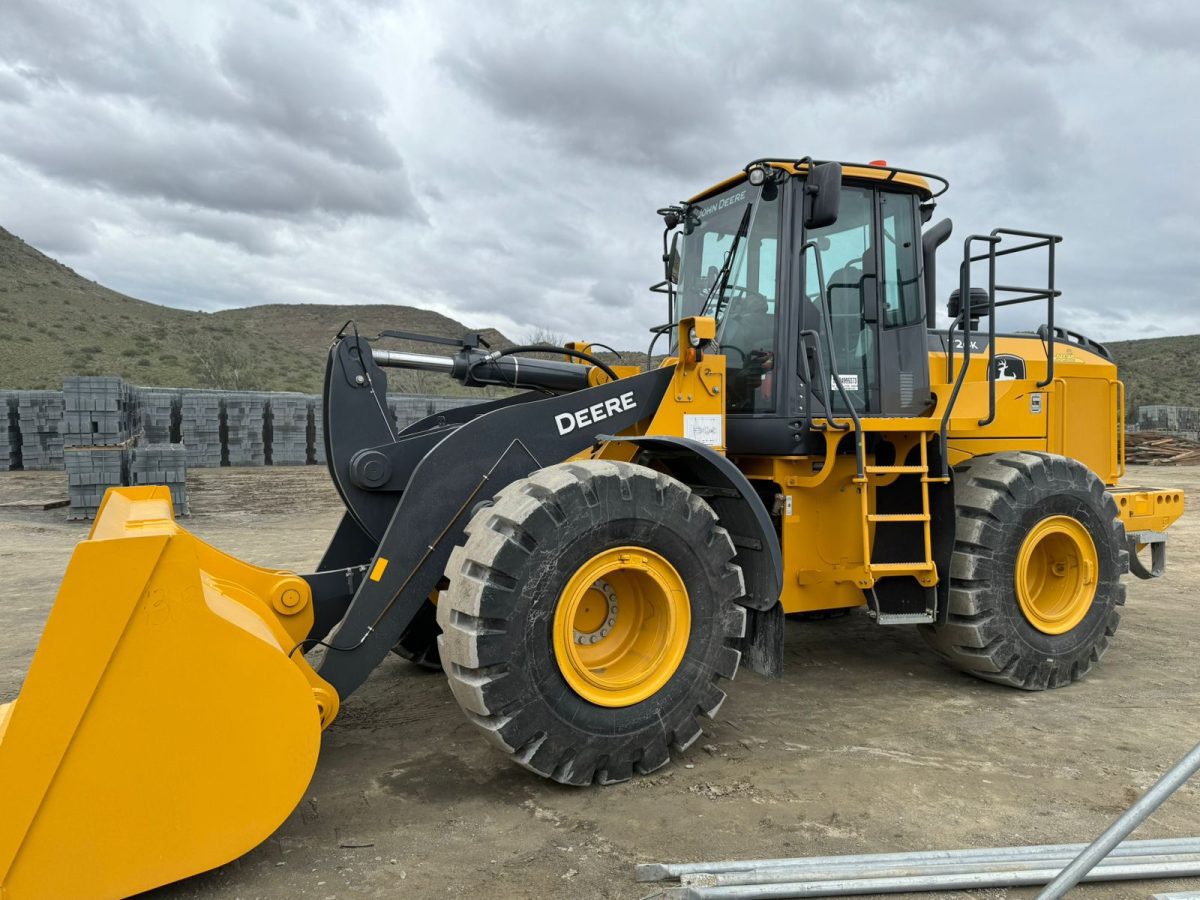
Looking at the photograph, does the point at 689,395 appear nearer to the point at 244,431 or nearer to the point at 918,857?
the point at 918,857

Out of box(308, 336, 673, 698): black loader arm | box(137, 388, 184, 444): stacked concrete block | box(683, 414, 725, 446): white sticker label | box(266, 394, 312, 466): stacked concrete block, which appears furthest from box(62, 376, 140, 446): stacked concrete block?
box(683, 414, 725, 446): white sticker label

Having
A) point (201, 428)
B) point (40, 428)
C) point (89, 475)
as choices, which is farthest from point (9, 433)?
point (89, 475)

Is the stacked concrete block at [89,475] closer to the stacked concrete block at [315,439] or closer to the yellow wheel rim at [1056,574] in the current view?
the stacked concrete block at [315,439]

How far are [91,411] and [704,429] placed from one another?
12.8 m

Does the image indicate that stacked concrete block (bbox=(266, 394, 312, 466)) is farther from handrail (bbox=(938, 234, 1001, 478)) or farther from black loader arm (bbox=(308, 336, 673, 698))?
handrail (bbox=(938, 234, 1001, 478))

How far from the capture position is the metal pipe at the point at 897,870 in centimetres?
281

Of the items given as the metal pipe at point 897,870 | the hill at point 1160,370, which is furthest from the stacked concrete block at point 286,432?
the hill at point 1160,370

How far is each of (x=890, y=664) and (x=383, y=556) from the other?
3668mm

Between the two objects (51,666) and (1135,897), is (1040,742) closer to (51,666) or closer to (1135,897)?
(1135,897)

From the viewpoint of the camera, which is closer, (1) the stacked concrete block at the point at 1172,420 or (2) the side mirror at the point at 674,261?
(2) the side mirror at the point at 674,261

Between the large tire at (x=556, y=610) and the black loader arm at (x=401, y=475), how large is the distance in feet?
0.96

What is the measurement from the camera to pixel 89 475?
1304cm

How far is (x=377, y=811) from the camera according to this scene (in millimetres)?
3428

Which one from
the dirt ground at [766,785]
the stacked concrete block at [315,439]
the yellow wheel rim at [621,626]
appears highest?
the stacked concrete block at [315,439]
